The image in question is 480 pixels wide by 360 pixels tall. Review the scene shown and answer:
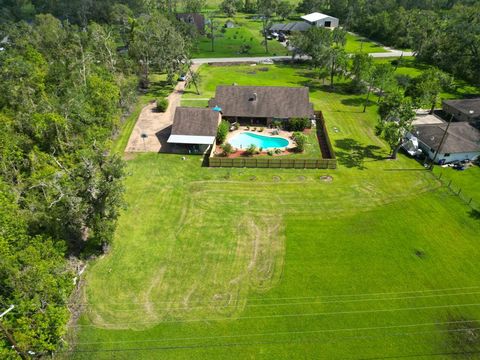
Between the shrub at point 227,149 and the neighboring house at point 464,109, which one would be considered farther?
the neighboring house at point 464,109

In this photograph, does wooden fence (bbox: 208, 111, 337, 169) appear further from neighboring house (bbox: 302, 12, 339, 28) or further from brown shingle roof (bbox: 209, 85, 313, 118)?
neighboring house (bbox: 302, 12, 339, 28)

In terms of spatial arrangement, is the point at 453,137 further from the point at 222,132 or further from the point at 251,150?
the point at 222,132

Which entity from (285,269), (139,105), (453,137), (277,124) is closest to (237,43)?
(139,105)

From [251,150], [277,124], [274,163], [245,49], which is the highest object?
[245,49]

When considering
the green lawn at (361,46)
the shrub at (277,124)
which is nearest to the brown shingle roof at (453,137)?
the shrub at (277,124)

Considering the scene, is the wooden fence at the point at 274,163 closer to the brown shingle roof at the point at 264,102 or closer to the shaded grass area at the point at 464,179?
the brown shingle roof at the point at 264,102

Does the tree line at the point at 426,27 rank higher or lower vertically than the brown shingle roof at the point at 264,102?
higher

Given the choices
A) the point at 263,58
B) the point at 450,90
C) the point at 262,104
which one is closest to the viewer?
the point at 262,104

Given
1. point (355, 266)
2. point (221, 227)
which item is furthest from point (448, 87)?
point (221, 227)
